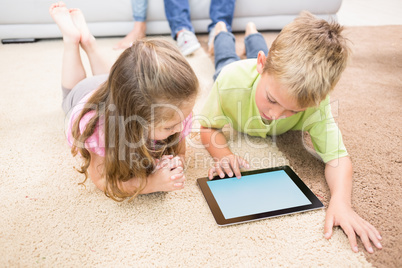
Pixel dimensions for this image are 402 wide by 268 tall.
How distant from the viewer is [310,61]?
0.66 meters

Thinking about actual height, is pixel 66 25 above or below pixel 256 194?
above

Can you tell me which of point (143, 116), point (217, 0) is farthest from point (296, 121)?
point (217, 0)

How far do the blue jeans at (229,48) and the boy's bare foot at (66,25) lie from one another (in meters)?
0.52

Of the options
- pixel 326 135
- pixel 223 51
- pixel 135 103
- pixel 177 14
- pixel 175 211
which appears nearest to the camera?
pixel 135 103

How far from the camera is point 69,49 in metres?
1.00

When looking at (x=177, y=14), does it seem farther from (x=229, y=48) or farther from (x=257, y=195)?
(x=257, y=195)

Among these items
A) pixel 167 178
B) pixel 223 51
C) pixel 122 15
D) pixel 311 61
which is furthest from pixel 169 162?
pixel 122 15

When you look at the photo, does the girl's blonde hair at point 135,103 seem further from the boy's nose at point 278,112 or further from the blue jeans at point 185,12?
the blue jeans at point 185,12

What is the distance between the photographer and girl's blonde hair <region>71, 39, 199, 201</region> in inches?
23.1

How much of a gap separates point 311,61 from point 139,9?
3.87 ft

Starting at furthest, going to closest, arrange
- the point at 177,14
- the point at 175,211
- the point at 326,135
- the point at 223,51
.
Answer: the point at 177,14, the point at 223,51, the point at 326,135, the point at 175,211

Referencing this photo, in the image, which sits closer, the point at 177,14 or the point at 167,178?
the point at 167,178

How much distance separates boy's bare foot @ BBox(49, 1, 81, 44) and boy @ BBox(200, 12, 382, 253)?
19.3 inches

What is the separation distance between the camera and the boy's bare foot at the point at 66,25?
0.99 m
